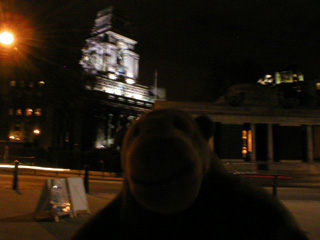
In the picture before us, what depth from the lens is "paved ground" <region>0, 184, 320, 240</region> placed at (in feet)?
18.7

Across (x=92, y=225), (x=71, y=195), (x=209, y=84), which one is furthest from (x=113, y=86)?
(x=92, y=225)

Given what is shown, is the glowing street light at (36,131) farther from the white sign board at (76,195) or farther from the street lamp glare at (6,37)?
the white sign board at (76,195)

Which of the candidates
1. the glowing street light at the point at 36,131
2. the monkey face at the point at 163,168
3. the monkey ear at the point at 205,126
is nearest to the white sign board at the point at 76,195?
the monkey ear at the point at 205,126

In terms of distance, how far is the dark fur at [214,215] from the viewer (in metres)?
2.01

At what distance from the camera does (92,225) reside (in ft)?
7.91

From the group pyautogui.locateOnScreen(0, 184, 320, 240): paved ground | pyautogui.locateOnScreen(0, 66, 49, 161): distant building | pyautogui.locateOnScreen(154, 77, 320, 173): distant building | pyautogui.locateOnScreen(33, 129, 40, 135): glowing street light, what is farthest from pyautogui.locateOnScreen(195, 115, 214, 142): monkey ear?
pyautogui.locateOnScreen(33, 129, 40, 135): glowing street light

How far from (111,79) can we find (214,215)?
204ft

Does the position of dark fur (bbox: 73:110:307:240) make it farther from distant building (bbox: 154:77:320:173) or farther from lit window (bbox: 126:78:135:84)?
lit window (bbox: 126:78:135:84)

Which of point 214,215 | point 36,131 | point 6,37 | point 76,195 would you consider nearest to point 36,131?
point 36,131

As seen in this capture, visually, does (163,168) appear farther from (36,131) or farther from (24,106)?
(36,131)

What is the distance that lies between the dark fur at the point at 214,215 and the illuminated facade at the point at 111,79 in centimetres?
3239

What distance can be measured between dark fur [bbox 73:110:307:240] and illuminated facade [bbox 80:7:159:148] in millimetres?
32395

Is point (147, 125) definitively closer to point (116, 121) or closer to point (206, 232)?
point (206, 232)

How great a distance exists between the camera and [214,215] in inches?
81.7
